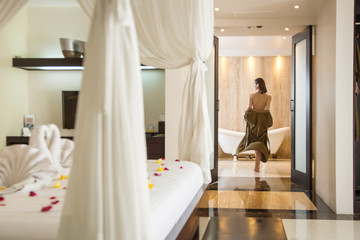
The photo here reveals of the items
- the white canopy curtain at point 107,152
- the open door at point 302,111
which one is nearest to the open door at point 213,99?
the open door at point 302,111

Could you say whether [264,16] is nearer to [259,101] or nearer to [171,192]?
[259,101]

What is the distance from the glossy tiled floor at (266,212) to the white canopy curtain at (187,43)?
496mm

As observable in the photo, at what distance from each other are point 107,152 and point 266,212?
3.17 m

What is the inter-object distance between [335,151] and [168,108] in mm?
1994

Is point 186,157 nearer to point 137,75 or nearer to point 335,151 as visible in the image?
point 335,151

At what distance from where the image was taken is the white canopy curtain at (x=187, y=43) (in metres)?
3.45

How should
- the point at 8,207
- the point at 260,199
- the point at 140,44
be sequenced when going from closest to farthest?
1. the point at 8,207
2. the point at 140,44
3. the point at 260,199

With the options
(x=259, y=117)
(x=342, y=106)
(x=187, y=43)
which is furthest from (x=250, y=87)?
(x=187, y=43)

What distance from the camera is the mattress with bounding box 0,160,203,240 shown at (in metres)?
1.50

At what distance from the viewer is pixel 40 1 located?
18.7ft

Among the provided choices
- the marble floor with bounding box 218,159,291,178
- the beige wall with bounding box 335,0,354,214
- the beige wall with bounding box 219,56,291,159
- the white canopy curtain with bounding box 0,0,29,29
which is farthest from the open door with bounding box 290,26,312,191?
the white canopy curtain with bounding box 0,0,29,29

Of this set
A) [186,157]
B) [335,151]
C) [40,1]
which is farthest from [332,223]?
[40,1]

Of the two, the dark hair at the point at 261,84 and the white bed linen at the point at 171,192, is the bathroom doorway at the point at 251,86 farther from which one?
the white bed linen at the point at 171,192

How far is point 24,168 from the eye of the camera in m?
2.19
